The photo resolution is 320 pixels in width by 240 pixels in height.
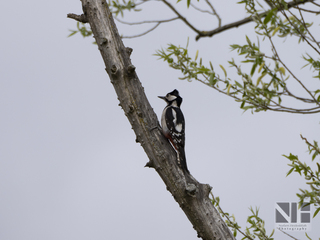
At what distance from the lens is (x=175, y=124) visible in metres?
5.37

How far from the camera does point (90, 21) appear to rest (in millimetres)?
4289

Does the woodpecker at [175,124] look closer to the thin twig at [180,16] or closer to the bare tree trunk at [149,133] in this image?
the bare tree trunk at [149,133]

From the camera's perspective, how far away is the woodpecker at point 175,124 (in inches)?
170

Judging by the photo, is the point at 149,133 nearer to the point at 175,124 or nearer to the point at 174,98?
the point at 175,124

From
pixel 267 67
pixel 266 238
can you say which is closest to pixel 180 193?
pixel 266 238

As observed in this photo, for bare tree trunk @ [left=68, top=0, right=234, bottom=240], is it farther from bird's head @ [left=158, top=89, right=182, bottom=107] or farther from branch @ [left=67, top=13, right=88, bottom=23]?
bird's head @ [left=158, top=89, right=182, bottom=107]

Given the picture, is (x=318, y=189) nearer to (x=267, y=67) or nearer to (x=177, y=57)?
(x=267, y=67)

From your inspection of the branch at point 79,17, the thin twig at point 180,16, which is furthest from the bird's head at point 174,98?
the branch at point 79,17

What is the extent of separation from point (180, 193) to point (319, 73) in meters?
1.75

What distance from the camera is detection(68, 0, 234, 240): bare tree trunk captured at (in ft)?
13.3

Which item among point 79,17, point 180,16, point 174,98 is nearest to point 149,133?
point 180,16

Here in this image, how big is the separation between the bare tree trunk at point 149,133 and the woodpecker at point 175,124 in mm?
133

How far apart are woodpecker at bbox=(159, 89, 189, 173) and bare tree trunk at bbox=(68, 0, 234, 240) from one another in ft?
0.44

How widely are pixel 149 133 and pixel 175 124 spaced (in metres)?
1.28
